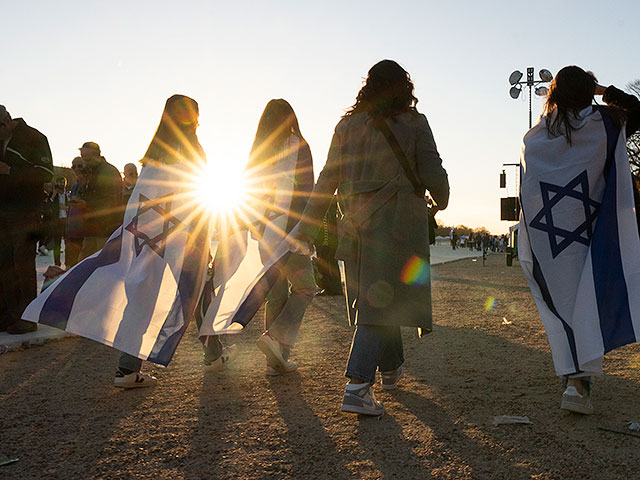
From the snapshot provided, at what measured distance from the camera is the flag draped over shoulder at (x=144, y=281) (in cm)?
389

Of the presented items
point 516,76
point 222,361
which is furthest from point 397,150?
point 516,76

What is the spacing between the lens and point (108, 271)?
4.07m

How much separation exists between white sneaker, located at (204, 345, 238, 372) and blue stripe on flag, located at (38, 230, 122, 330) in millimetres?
1031

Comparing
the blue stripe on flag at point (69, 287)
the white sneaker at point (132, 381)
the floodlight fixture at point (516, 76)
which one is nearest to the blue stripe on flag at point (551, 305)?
the white sneaker at point (132, 381)

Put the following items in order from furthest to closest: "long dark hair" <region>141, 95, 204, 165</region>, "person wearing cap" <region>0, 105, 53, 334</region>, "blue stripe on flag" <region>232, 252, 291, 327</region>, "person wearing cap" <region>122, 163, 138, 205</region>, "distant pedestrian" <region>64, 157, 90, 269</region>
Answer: "person wearing cap" <region>122, 163, 138, 205</region> → "distant pedestrian" <region>64, 157, 90, 269</region> → "person wearing cap" <region>0, 105, 53, 334</region> → "long dark hair" <region>141, 95, 204, 165</region> → "blue stripe on flag" <region>232, 252, 291, 327</region>

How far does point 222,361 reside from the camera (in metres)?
4.61

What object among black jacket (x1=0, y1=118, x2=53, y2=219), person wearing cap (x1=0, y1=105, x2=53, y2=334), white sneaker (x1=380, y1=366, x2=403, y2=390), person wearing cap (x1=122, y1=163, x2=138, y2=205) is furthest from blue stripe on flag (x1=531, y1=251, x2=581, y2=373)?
person wearing cap (x1=122, y1=163, x2=138, y2=205)

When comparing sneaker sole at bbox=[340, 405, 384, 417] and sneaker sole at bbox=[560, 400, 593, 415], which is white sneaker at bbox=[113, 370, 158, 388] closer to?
sneaker sole at bbox=[340, 405, 384, 417]

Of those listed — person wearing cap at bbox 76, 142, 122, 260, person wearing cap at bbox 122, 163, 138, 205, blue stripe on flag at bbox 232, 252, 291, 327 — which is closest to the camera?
blue stripe on flag at bbox 232, 252, 291, 327

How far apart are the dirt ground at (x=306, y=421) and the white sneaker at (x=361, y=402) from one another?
0.17 ft

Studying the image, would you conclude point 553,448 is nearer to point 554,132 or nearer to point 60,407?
point 554,132

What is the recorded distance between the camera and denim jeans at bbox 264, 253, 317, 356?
438 centimetres

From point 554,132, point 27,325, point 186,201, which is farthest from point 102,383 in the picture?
point 554,132

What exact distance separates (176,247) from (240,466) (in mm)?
1899
